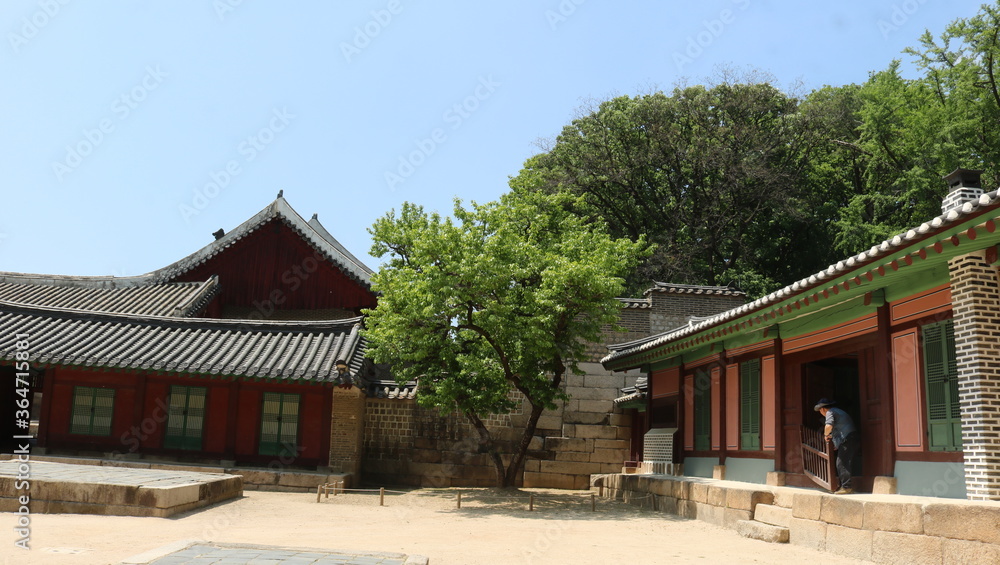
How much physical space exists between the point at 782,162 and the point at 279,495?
88.4ft

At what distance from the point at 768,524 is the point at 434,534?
484 cm

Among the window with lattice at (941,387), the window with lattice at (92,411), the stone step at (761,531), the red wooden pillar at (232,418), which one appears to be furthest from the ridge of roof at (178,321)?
the window with lattice at (941,387)

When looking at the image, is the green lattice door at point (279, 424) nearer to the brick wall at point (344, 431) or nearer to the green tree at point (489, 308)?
the brick wall at point (344, 431)

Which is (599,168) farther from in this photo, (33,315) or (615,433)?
(33,315)

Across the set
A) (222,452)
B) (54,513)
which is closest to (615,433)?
(222,452)

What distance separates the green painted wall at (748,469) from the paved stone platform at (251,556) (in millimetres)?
7559

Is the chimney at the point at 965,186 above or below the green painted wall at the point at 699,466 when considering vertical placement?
above

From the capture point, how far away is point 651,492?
52.1 feet

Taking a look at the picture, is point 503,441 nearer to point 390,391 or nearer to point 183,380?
point 390,391

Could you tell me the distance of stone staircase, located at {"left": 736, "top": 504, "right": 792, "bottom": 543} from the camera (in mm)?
10508

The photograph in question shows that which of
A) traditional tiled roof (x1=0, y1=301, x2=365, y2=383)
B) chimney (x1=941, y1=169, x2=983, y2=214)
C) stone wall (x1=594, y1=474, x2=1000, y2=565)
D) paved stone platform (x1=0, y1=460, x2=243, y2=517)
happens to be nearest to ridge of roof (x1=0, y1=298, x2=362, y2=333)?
traditional tiled roof (x1=0, y1=301, x2=365, y2=383)

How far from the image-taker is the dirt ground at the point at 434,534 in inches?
360

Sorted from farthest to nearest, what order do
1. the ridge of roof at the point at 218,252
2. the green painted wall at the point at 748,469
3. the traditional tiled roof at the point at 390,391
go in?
1. the ridge of roof at the point at 218,252
2. the traditional tiled roof at the point at 390,391
3. the green painted wall at the point at 748,469

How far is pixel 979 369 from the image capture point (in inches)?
322
